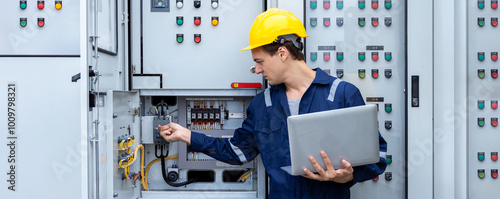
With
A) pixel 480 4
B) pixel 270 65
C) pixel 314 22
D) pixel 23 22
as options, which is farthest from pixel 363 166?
pixel 23 22

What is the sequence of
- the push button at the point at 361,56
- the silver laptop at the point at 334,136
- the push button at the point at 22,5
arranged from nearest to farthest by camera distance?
the silver laptop at the point at 334,136
the push button at the point at 361,56
the push button at the point at 22,5

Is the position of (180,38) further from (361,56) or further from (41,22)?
(361,56)

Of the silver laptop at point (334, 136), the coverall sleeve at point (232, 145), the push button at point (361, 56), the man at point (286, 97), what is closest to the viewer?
the silver laptop at point (334, 136)

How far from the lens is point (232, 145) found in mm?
2166

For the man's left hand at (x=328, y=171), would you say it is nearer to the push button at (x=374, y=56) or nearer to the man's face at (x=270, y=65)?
the man's face at (x=270, y=65)

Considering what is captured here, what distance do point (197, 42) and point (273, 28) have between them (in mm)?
678

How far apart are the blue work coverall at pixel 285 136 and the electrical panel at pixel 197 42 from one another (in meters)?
0.41

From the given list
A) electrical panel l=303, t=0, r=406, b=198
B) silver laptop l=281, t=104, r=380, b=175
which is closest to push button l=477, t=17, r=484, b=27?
electrical panel l=303, t=0, r=406, b=198

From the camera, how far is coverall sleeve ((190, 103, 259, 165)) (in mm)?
2137

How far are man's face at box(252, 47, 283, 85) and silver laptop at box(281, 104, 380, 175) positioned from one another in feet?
1.30

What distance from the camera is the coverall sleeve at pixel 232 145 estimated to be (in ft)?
7.01

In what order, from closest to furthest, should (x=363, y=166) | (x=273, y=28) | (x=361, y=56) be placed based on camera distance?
(x=363, y=166) < (x=273, y=28) < (x=361, y=56)

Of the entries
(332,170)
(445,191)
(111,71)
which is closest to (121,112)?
(111,71)

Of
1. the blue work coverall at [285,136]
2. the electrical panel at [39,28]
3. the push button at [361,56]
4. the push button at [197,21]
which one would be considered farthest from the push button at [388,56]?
the electrical panel at [39,28]
